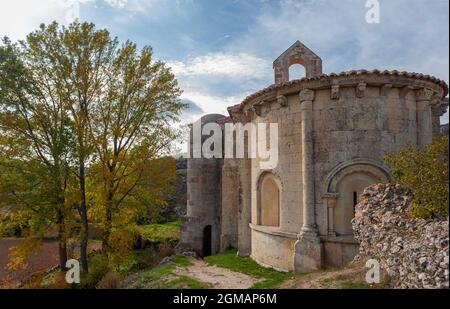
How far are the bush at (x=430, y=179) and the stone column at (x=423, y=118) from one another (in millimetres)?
3848

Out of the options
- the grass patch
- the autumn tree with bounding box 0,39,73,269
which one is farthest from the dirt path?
the autumn tree with bounding box 0,39,73,269

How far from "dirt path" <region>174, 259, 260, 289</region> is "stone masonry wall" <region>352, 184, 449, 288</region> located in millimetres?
3565

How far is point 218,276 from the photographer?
9.99m

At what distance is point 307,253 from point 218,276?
3.12m

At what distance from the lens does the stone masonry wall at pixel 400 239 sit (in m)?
4.43

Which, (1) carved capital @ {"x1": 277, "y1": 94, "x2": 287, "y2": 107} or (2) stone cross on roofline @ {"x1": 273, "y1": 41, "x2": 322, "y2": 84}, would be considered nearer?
(1) carved capital @ {"x1": 277, "y1": 94, "x2": 287, "y2": 107}

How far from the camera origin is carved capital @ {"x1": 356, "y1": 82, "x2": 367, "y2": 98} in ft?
29.2

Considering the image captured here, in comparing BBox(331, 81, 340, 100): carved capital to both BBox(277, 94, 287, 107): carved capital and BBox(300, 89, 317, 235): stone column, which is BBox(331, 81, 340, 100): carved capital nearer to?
BBox(300, 89, 317, 235): stone column

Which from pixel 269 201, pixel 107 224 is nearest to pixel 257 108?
pixel 269 201

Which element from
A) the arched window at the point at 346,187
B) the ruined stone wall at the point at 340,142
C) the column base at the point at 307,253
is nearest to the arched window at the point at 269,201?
the ruined stone wall at the point at 340,142

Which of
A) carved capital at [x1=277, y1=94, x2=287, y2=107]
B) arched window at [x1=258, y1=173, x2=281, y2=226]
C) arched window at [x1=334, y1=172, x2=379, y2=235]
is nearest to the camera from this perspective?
arched window at [x1=334, y1=172, x2=379, y2=235]

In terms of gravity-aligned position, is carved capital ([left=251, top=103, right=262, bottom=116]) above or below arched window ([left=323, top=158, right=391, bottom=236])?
above

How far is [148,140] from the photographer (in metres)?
12.3
